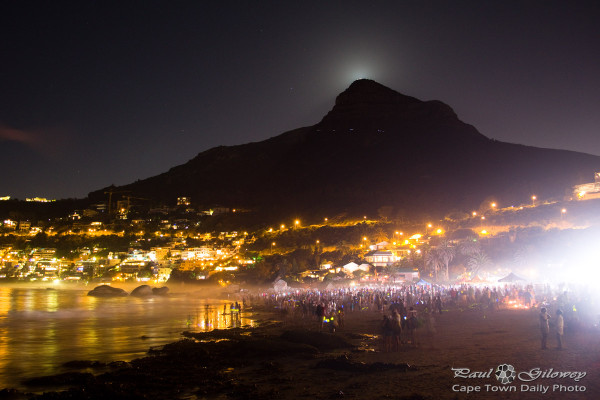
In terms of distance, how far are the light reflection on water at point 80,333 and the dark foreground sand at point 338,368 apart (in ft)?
6.48

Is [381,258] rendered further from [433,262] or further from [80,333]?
[80,333]

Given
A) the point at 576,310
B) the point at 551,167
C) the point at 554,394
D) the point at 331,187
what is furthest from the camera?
the point at 331,187

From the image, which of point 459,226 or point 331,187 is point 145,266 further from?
point 331,187

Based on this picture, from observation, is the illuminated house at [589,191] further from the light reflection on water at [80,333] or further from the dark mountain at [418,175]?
the light reflection on water at [80,333]

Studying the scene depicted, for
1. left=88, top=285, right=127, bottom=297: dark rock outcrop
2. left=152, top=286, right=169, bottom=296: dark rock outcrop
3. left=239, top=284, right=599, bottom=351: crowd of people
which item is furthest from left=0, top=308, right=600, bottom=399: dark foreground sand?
left=88, top=285, right=127, bottom=297: dark rock outcrop

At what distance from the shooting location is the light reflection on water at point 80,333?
1927 cm

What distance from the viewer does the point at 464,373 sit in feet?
42.5

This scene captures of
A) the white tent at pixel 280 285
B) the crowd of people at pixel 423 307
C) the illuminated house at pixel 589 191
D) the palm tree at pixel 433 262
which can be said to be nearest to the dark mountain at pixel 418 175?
the illuminated house at pixel 589 191

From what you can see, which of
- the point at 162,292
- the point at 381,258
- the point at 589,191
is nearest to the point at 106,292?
the point at 162,292

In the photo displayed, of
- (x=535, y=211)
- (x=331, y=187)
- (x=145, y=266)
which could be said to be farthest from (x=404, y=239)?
(x=331, y=187)

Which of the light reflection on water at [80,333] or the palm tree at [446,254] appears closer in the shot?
the light reflection on water at [80,333]

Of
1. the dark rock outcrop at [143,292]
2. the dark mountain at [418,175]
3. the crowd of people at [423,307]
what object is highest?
the dark mountain at [418,175]

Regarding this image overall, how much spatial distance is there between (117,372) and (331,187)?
140 m

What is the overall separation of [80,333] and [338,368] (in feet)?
65.3
